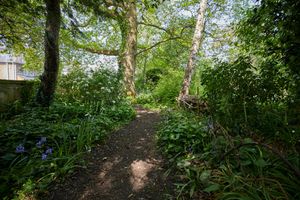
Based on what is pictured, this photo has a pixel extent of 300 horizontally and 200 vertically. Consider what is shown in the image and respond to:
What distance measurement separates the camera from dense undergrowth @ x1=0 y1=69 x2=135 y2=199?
2590 millimetres

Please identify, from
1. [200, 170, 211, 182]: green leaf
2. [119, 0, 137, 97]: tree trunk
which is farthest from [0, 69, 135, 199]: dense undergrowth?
[119, 0, 137, 97]: tree trunk

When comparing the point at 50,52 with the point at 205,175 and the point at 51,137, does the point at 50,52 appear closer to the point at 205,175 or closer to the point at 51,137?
the point at 51,137

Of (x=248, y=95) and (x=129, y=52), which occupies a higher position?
(x=129, y=52)

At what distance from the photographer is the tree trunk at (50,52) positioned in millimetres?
4645

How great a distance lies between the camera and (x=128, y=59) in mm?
9719

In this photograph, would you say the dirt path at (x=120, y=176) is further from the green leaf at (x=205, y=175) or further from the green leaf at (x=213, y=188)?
the green leaf at (x=213, y=188)

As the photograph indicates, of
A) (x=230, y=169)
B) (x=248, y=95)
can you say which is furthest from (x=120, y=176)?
(x=248, y=95)

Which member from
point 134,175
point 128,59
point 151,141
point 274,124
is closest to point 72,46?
point 128,59

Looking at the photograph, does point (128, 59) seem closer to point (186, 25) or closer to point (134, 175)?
point (186, 25)

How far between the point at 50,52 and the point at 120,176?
11.7 feet

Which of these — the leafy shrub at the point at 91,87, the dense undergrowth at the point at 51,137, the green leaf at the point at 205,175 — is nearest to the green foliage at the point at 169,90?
the leafy shrub at the point at 91,87

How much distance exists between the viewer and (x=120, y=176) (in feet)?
9.46

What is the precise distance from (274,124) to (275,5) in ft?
5.81

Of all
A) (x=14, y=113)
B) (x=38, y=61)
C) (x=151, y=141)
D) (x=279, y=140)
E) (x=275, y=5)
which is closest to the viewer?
(x=275, y=5)
